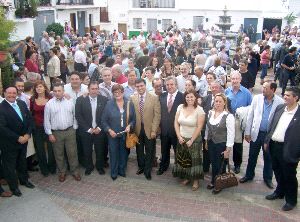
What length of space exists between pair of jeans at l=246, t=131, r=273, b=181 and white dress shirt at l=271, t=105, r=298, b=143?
1.81ft

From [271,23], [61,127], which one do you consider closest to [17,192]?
[61,127]

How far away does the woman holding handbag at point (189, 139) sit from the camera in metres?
6.27

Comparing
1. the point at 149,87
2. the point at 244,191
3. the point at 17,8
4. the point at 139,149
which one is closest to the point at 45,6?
the point at 17,8

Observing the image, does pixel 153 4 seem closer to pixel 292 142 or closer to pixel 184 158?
pixel 184 158

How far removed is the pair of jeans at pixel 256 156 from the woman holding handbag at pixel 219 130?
678 millimetres

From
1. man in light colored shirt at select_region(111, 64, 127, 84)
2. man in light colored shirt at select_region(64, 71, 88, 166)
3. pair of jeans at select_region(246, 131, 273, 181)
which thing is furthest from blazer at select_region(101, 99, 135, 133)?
pair of jeans at select_region(246, 131, 273, 181)

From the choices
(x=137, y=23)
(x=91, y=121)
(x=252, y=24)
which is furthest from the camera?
(x=137, y=23)

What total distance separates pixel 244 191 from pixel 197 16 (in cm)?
3212

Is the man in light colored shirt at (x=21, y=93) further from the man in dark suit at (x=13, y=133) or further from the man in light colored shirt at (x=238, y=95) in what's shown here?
the man in light colored shirt at (x=238, y=95)

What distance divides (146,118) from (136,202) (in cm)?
151

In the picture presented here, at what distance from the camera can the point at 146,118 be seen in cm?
673

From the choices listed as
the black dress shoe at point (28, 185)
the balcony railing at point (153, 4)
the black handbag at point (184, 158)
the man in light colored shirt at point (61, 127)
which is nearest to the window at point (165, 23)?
the balcony railing at point (153, 4)

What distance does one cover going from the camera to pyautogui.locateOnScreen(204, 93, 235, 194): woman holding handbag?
6.07 m

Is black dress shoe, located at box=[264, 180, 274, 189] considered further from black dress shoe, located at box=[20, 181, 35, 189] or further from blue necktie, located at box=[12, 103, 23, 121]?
blue necktie, located at box=[12, 103, 23, 121]
